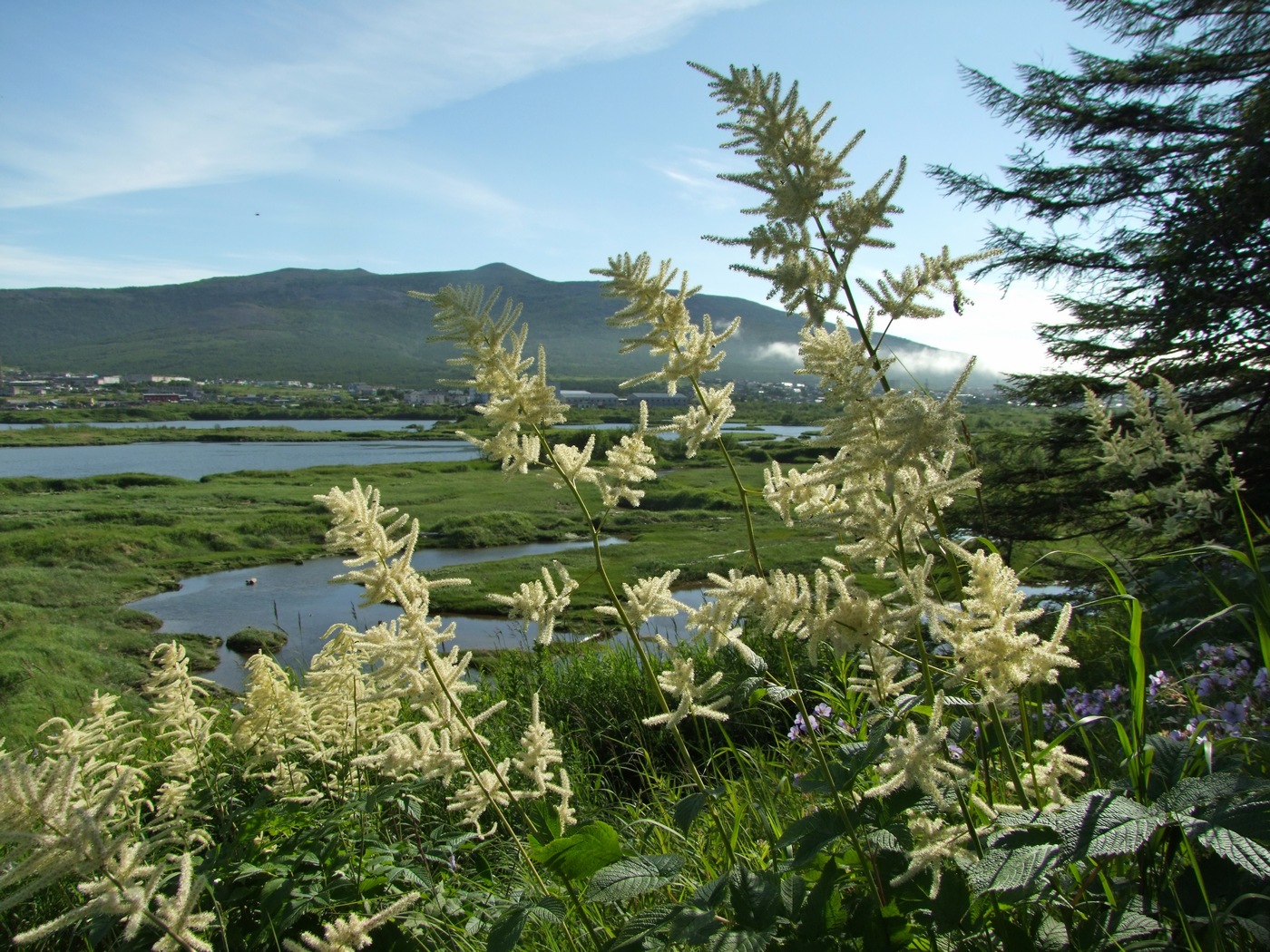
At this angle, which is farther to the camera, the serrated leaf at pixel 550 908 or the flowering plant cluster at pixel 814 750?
the serrated leaf at pixel 550 908

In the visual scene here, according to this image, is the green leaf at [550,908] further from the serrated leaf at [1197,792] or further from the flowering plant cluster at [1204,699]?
the flowering plant cluster at [1204,699]

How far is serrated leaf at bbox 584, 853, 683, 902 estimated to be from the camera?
162 centimetres

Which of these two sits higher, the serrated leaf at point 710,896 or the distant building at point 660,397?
the distant building at point 660,397

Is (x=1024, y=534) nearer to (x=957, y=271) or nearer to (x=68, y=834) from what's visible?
(x=957, y=271)

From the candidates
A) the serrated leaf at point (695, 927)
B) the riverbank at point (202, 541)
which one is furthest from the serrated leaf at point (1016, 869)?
the riverbank at point (202, 541)

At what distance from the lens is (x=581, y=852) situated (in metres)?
1.92

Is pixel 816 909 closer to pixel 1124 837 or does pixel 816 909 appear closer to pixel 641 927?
pixel 641 927

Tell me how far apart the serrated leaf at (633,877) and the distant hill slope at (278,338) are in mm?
108859

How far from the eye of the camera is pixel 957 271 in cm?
172

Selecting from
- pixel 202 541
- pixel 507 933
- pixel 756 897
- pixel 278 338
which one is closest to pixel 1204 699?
pixel 756 897

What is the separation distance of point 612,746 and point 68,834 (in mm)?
4779

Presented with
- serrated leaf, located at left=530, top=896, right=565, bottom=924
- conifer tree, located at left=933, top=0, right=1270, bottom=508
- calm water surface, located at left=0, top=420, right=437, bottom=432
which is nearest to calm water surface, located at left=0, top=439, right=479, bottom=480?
calm water surface, located at left=0, top=420, right=437, bottom=432

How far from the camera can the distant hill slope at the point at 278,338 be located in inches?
4953

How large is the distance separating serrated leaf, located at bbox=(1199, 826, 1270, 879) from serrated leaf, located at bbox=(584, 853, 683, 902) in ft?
3.26
